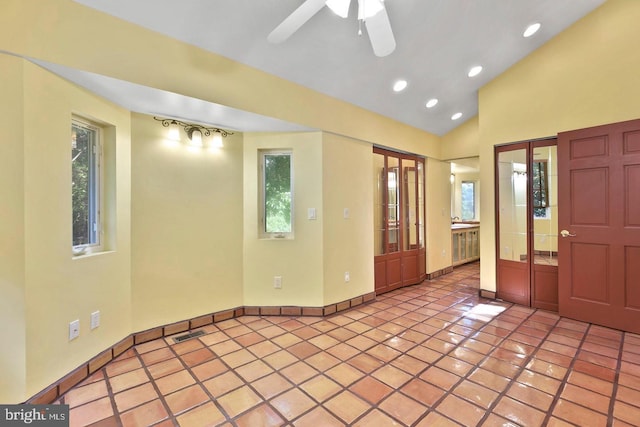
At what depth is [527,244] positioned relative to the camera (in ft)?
12.1

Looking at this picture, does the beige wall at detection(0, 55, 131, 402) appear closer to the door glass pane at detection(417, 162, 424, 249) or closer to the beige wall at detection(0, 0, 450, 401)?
the beige wall at detection(0, 0, 450, 401)

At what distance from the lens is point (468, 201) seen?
7883 millimetres

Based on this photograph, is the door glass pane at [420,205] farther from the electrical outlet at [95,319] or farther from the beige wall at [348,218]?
the electrical outlet at [95,319]

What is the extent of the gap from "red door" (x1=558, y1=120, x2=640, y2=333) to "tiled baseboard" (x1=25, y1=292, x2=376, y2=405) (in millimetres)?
2363

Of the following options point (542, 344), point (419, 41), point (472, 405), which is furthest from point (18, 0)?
point (542, 344)

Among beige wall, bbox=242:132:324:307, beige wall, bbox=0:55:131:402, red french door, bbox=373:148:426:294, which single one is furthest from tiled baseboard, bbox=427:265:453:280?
beige wall, bbox=0:55:131:402

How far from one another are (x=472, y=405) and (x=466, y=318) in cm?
165

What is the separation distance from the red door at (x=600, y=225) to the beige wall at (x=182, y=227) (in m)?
3.77

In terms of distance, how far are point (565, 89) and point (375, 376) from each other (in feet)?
12.3

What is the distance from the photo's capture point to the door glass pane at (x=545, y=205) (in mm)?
3475

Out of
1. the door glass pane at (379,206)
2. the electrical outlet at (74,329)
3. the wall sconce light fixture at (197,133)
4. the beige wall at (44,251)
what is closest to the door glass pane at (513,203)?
the door glass pane at (379,206)

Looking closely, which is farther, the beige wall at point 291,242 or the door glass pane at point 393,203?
the door glass pane at point 393,203

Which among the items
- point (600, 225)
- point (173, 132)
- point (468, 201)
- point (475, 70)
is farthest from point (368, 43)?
point (468, 201)

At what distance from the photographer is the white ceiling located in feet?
6.95
